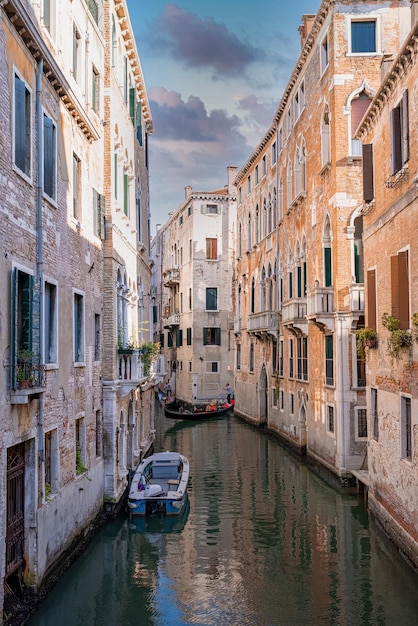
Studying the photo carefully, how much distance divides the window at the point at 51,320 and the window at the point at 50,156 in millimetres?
1414

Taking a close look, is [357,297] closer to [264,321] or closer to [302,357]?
[302,357]

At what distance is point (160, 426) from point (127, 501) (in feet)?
57.8

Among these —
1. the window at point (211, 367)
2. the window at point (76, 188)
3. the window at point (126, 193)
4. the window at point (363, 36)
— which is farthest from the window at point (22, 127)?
the window at point (211, 367)

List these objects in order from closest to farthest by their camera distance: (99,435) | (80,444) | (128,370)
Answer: (80,444) → (99,435) → (128,370)

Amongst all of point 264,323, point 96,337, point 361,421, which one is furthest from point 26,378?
point 264,323

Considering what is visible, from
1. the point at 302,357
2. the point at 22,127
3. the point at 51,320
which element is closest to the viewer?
the point at 22,127

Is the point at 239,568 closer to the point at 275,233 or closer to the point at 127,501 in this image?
the point at 127,501

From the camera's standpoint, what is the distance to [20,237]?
8867mm

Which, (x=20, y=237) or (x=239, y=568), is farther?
(x=239, y=568)

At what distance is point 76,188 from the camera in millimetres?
12516

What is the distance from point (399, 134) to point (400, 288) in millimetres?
2577

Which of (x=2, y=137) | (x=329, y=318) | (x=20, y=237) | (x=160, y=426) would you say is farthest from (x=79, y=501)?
(x=160, y=426)

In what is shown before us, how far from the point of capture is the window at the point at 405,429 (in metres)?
11.3

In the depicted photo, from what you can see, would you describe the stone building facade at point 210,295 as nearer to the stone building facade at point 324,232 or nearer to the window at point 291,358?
the stone building facade at point 324,232
